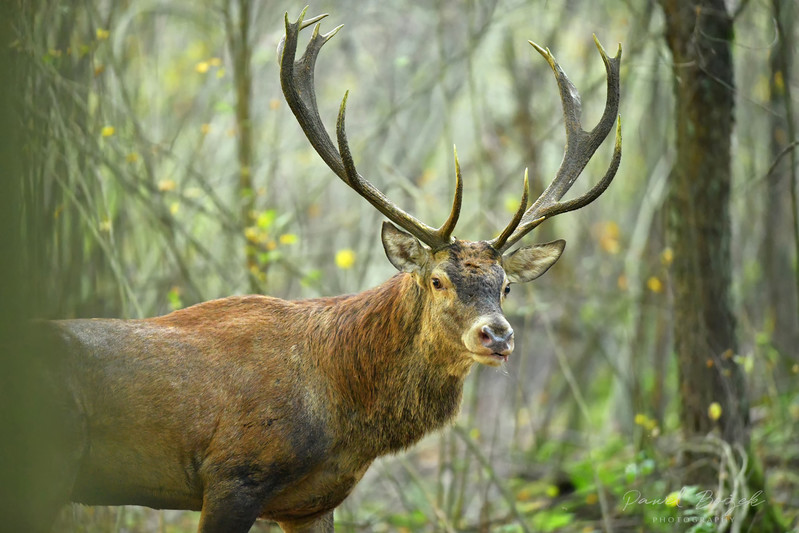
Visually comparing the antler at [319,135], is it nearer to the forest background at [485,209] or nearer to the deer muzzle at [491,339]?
the deer muzzle at [491,339]

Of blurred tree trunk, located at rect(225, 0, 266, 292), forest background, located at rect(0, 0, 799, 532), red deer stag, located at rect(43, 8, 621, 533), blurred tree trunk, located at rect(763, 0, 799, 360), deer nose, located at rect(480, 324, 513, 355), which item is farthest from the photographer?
blurred tree trunk, located at rect(763, 0, 799, 360)

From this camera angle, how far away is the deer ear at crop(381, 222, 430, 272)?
228 inches

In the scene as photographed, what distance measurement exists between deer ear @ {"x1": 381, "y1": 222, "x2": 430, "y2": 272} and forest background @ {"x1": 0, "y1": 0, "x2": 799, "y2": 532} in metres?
1.86

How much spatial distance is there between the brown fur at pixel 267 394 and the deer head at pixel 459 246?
2 cm

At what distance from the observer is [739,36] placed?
14008mm

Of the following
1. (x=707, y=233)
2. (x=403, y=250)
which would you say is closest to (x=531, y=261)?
(x=403, y=250)

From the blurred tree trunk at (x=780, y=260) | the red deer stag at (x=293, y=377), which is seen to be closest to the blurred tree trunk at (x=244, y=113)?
the red deer stag at (x=293, y=377)

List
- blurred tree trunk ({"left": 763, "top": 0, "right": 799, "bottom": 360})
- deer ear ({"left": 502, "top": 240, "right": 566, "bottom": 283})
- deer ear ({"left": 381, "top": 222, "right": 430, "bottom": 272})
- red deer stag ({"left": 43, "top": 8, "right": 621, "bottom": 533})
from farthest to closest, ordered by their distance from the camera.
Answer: blurred tree trunk ({"left": 763, "top": 0, "right": 799, "bottom": 360}) → deer ear ({"left": 502, "top": 240, "right": 566, "bottom": 283}) → deer ear ({"left": 381, "top": 222, "right": 430, "bottom": 272}) → red deer stag ({"left": 43, "top": 8, "right": 621, "bottom": 533})

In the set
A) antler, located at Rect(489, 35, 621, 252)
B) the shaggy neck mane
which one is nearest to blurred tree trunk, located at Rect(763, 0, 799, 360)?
antler, located at Rect(489, 35, 621, 252)

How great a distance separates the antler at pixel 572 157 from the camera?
5.93 metres

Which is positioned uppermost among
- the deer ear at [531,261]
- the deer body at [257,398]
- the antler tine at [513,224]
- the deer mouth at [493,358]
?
the antler tine at [513,224]

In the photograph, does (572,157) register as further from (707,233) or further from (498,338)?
(707,233)

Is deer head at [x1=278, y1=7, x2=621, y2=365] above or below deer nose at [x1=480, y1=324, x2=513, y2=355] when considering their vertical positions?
above

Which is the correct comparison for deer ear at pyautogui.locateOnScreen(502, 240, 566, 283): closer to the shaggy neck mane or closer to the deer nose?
the shaggy neck mane
